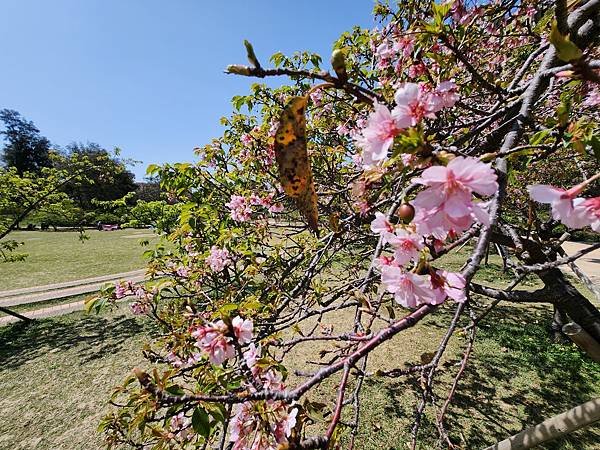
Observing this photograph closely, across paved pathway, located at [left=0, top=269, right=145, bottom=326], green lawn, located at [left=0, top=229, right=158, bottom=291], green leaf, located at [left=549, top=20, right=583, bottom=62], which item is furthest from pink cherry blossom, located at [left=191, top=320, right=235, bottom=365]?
green lawn, located at [left=0, top=229, right=158, bottom=291]

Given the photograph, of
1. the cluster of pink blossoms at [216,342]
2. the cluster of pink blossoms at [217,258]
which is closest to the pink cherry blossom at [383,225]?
the cluster of pink blossoms at [216,342]

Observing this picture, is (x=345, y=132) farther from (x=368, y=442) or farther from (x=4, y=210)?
(x=4, y=210)

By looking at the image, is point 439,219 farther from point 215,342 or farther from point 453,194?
point 215,342

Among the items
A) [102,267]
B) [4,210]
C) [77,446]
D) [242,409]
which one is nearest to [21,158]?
[102,267]

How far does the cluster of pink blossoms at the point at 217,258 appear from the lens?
7.96 feet

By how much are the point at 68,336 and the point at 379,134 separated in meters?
8.27

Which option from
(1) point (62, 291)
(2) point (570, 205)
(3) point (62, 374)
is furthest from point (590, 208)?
(1) point (62, 291)

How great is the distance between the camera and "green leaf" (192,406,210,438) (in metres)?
0.78

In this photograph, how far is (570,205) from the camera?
584 mm

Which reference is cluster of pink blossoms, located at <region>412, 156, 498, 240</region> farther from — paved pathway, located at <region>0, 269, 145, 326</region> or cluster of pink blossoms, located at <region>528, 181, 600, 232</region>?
paved pathway, located at <region>0, 269, 145, 326</region>

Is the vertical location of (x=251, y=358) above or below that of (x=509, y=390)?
above

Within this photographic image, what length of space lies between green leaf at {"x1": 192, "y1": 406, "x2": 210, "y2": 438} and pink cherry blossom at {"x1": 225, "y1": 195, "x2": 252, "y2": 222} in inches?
81.1

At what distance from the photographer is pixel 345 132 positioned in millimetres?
3152

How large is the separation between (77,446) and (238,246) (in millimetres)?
3332
